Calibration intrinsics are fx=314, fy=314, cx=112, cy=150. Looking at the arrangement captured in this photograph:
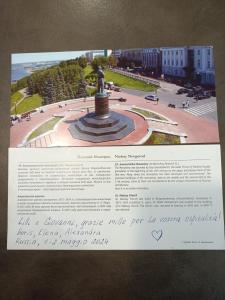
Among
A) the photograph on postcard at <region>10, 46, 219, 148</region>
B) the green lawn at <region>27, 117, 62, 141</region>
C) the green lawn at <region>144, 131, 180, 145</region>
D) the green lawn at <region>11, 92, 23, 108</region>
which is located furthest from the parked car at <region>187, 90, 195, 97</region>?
the green lawn at <region>11, 92, 23, 108</region>

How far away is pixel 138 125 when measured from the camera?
2.73 ft

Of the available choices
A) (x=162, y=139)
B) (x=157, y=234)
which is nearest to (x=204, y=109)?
(x=162, y=139)

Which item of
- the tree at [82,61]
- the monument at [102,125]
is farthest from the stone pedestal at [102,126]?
the tree at [82,61]

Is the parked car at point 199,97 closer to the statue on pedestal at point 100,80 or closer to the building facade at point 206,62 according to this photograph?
the building facade at point 206,62

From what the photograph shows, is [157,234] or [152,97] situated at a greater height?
[152,97]

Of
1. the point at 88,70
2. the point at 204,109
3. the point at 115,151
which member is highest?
the point at 88,70

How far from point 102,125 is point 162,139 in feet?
0.53

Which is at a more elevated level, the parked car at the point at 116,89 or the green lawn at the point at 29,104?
the parked car at the point at 116,89

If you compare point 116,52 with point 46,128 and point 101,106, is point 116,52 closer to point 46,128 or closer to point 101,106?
point 101,106

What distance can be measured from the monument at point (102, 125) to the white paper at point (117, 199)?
1.3 inches

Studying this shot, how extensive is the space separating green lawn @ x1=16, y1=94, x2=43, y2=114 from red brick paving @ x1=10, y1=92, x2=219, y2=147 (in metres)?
0.03

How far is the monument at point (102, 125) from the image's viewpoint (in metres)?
0.83

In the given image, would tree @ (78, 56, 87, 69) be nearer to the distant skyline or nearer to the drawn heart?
the distant skyline

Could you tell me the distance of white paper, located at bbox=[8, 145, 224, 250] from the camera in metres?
0.79
